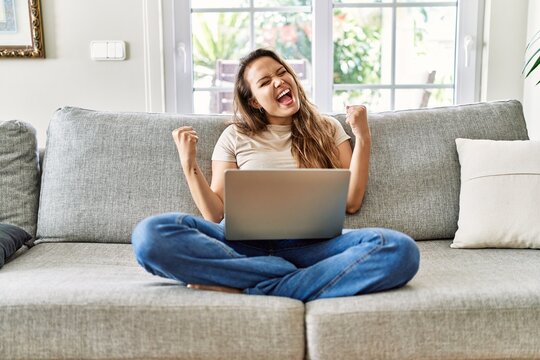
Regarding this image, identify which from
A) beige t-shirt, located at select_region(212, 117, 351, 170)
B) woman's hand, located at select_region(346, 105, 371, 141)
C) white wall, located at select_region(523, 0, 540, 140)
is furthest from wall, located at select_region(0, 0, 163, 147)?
white wall, located at select_region(523, 0, 540, 140)

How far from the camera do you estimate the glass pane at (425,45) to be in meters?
2.90

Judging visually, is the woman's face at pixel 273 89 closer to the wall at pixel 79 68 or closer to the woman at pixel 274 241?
the woman at pixel 274 241

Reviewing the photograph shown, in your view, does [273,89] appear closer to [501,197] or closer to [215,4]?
[501,197]

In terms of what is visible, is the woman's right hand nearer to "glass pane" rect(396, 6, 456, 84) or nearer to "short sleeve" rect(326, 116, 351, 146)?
"short sleeve" rect(326, 116, 351, 146)

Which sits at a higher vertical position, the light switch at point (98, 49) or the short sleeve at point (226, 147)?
the light switch at point (98, 49)

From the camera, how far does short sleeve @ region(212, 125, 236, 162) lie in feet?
6.45

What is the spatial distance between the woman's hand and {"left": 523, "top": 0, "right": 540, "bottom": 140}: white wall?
1.17 meters

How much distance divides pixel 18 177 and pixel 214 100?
1.12 m

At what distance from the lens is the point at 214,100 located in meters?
2.96

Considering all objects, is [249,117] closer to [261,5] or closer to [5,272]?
[5,272]

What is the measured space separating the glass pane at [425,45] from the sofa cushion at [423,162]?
798mm

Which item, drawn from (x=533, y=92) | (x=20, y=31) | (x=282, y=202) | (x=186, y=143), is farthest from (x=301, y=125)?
(x=20, y=31)

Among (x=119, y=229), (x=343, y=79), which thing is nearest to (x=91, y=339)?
(x=119, y=229)

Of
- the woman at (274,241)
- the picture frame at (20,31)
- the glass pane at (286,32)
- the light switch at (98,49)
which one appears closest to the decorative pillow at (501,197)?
the woman at (274,241)
